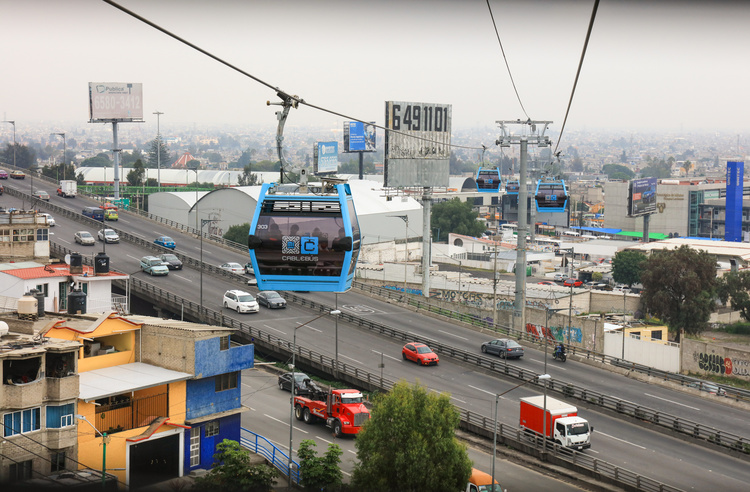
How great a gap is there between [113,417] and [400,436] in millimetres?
10471

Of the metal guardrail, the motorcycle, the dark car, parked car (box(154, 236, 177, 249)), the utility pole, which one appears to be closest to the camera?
the metal guardrail

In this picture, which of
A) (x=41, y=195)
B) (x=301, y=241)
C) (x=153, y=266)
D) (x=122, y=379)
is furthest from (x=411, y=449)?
(x=41, y=195)

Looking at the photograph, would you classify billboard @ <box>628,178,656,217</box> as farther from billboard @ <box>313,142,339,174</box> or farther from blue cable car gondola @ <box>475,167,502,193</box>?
blue cable car gondola @ <box>475,167,502,193</box>

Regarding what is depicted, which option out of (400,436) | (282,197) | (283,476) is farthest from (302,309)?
(282,197)

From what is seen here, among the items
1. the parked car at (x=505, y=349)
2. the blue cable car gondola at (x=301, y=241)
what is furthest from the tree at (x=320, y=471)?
the parked car at (x=505, y=349)

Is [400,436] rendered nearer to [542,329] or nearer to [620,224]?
[542,329]

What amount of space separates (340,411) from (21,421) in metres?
13.7

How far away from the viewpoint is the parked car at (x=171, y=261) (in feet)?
215

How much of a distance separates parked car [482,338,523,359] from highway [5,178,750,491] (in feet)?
1.88

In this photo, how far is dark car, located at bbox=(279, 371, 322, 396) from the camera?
1564 inches

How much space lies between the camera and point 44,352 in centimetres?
2689

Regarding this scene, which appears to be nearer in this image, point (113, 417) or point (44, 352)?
point (44, 352)

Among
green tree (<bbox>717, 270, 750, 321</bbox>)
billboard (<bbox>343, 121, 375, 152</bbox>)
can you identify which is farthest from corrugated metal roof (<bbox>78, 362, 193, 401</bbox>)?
billboard (<bbox>343, 121, 375, 152</bbox>)

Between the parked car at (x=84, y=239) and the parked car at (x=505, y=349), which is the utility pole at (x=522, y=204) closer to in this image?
the parked car at (x=505, y=349)
